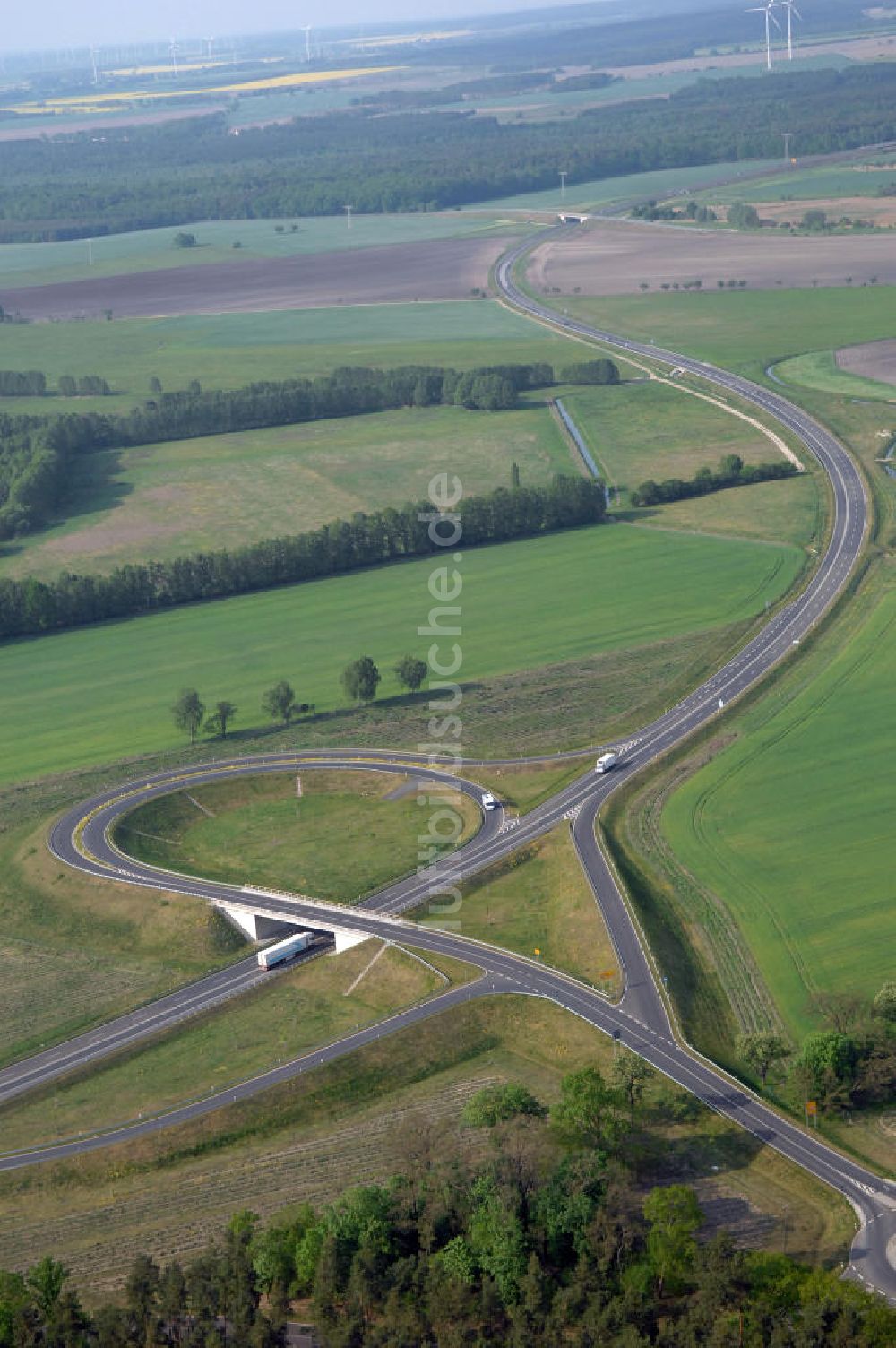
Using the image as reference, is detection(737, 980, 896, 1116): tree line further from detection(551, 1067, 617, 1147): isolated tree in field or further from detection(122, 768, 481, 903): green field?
detection(122, 768, 481, 903): green field

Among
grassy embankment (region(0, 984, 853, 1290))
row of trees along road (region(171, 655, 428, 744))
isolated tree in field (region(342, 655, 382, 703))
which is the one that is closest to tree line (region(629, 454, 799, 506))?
row of trees along road (region(171, 655, 428, 744))

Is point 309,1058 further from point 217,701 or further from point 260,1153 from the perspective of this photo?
point 217,701

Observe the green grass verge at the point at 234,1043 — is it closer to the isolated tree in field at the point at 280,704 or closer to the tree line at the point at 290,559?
the isolated tree in field at the point at 280,704

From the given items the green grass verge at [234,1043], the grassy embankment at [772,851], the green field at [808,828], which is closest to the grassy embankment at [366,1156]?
the green grass verge at [234,1043]

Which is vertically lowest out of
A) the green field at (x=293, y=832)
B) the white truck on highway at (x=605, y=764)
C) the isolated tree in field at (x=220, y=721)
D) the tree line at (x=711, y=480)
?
the green field at (x=293, y=832)

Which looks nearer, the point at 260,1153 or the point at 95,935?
the point at 260,1153

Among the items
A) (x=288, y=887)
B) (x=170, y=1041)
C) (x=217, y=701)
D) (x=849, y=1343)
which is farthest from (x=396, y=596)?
(x=849, y=1343)

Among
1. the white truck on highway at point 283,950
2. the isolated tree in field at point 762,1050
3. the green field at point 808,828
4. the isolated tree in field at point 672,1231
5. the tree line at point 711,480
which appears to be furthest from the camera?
the tree line at point 711,480
